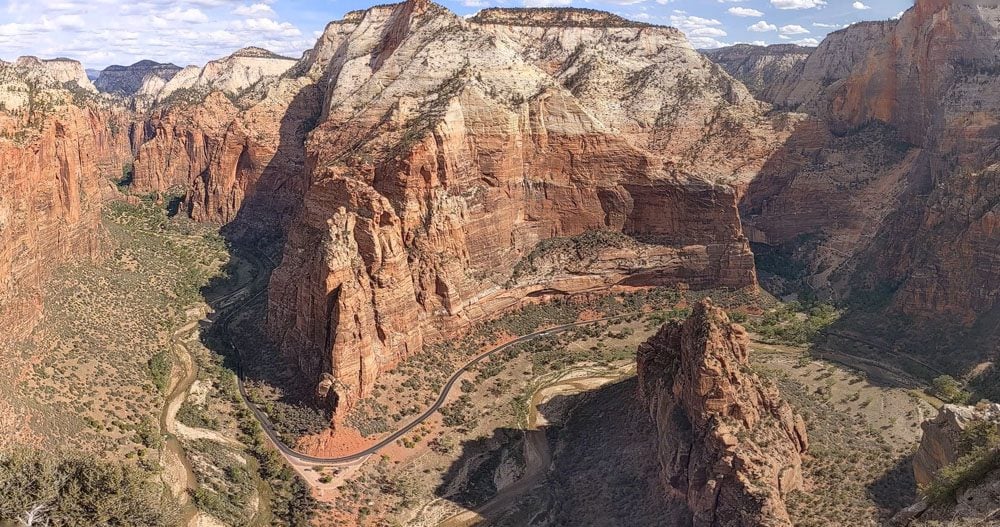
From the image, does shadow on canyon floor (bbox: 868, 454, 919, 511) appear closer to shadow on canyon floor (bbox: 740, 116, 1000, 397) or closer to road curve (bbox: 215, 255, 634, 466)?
shadow on canyon floor (bbox: 740, 116, 1000, 397)

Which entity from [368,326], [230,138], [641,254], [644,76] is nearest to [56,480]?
[368,326]

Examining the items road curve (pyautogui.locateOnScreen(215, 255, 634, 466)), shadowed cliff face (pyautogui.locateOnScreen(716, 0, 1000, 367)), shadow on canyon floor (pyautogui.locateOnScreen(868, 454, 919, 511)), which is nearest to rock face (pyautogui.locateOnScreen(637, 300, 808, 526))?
shadow on canyon floor (pyautogui.locateOnScreen(868, 454, 919, 511))

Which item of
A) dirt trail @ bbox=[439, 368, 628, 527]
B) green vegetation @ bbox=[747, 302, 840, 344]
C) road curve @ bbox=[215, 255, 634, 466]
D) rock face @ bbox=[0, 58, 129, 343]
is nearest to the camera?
dirt trail @ bbox=[439, 368, 628, 527]

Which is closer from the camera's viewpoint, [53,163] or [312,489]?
[312,489]

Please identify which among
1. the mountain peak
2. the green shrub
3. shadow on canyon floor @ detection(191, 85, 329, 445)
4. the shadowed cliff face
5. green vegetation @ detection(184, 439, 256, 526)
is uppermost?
the mountain peak

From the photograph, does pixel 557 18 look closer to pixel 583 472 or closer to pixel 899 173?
pixel 899 173

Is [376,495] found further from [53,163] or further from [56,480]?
[53,163]
